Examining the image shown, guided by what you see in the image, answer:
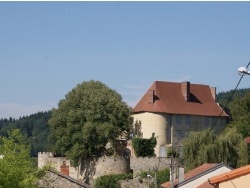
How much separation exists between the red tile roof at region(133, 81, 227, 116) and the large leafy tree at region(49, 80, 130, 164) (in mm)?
6744

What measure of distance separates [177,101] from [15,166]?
5418cm

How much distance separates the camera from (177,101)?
9069cm

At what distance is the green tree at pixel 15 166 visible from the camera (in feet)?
118

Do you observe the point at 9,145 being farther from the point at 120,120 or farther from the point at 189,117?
the point at 189,117

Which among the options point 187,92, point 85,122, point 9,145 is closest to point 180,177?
point 9,145

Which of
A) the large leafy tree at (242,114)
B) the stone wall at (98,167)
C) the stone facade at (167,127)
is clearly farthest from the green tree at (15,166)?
the stone facade at (167,127)

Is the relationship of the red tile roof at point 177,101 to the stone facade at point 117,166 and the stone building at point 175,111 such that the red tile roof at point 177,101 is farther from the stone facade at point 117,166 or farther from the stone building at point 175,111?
the stone facade at point 117,166

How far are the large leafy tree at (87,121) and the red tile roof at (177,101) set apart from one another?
22.1 feet

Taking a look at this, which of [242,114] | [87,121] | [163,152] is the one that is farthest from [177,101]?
[87,121]

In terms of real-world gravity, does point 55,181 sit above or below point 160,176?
below

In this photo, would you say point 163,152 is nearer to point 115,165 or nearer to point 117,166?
point 117,166

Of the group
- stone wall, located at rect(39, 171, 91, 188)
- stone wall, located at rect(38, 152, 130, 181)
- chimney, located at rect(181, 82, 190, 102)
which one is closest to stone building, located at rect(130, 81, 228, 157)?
chimney, located at rect(181, 82, 190, 102)

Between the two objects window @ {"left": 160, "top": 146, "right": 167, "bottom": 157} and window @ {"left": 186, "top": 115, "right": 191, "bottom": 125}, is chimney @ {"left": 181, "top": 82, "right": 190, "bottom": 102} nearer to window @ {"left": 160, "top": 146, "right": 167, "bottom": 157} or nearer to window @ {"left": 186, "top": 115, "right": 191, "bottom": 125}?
window @ {"left": 186, "top": 115, "right": 191, "bottom": 125}

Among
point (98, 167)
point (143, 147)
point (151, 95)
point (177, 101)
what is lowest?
point (98, 167)
